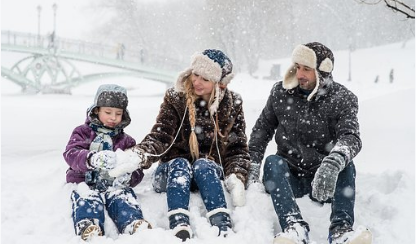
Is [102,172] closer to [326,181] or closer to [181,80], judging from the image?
[181,80]

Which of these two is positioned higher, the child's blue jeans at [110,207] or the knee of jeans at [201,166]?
the knee of jeans at [201,166]

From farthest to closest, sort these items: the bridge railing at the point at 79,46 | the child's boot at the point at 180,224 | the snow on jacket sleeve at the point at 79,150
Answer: the bridge railing at the point at 79,46
the snow on jacket sleeve at the point at 79,150
the child's boot at the point at 180,224

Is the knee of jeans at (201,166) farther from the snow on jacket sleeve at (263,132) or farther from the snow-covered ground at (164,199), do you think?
the snow on jacket sleeve at (263,132)

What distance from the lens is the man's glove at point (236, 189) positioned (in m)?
3.38

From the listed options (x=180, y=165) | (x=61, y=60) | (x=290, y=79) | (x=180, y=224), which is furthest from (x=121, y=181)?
(x=61, y=60)

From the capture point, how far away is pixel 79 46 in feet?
87.6

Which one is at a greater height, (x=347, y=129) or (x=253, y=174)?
(x=347, y=129)

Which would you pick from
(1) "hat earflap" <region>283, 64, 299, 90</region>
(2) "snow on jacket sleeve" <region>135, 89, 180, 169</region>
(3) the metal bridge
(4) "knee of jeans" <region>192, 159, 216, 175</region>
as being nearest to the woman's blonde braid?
(2) "snow on jacket sleeve" <region>135, 89, 180, 169</region>

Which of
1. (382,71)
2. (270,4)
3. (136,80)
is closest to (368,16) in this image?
(382,71)

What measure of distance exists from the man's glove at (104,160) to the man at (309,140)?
117 centimetres

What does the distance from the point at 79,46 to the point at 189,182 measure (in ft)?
82.6

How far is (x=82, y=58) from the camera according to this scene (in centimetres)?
2638

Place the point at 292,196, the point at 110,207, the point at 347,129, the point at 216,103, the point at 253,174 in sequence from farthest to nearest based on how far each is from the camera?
the point at 253,174
the point at 216,103
the point at 347,129
the point at 110,207
the point at 292,196

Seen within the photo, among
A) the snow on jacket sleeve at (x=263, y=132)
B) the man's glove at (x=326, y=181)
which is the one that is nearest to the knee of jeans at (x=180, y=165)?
the snow on jacket sleeve at (x=263, y=132)
